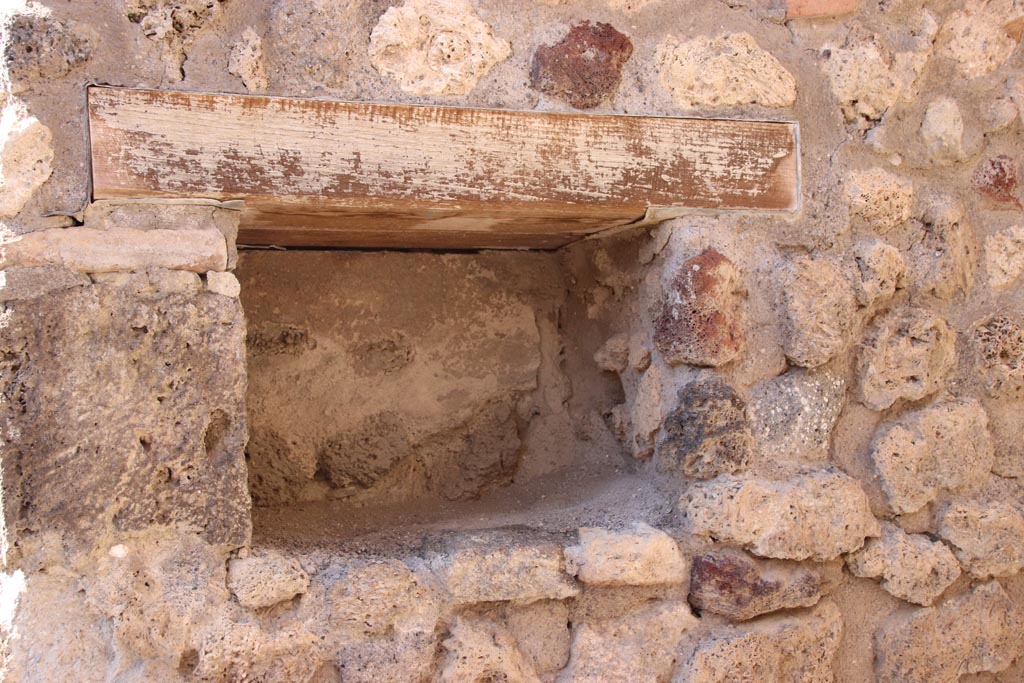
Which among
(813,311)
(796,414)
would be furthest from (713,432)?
(813,311)

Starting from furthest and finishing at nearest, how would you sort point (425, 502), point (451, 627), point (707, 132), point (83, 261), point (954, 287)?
1. point (425, 502)
2. point (954, 287)
3. point (707, 132)
4. point (451, 627)
5. point (83, 261)

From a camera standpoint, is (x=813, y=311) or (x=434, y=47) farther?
(x=813, y=311)

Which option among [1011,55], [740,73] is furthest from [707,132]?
[1011,55]

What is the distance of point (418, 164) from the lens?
1468 millimetres

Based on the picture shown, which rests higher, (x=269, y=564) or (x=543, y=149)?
(x=543, y=149)

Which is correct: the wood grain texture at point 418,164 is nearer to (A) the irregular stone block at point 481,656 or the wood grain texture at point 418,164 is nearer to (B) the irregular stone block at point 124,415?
(B) the irregular stone block at point 124,415

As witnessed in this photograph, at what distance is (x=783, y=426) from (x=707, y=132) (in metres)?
0.49

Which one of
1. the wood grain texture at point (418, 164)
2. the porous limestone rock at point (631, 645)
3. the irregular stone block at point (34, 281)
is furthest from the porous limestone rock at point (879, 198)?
the irregular stone block at point (34, 281)

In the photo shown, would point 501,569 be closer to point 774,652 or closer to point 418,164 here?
point 774,652

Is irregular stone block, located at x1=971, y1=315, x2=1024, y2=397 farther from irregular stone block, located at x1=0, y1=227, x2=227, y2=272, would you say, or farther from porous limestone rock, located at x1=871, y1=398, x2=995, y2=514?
irregular stone block, located at x1=0, y1=227, x2=227, y2=272

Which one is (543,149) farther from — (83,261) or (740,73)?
(83,261)

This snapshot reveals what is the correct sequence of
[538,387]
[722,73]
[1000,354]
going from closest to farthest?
1. [722,73]
2. [1000,354]
3. [538,387]

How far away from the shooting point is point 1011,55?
5.85 ft

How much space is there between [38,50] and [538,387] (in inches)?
42.3
